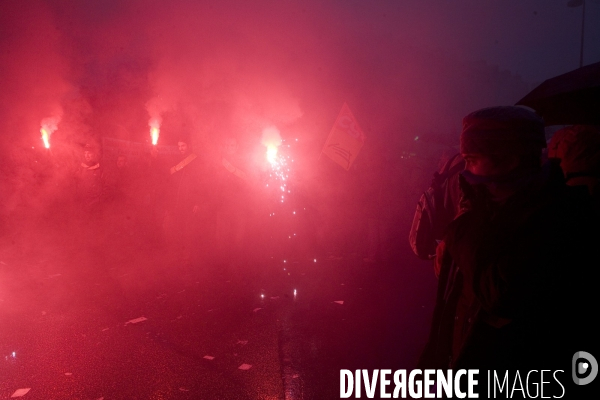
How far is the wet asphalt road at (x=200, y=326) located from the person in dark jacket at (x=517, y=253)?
2114 millimetres

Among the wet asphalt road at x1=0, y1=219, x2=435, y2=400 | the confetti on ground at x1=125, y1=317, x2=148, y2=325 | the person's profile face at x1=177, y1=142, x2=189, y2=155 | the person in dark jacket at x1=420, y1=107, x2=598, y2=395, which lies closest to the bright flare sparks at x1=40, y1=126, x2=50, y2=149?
the wet asphalt road at x1=0, y1=219, x2=435, y2=400

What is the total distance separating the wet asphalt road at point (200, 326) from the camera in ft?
11.0

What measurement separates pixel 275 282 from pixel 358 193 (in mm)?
4334

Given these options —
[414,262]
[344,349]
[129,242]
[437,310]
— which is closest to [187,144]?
[129,242]

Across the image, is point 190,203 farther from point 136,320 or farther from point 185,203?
point 136,320

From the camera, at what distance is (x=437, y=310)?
5.75 feet

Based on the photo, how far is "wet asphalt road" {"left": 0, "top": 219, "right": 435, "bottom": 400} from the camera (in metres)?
3.36

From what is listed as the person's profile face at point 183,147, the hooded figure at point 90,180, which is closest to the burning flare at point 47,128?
the hooded figure at point 90,180

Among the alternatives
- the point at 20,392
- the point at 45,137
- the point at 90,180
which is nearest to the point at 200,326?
the point at 20,392

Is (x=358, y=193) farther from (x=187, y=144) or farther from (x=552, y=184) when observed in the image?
(x=552, y=184)

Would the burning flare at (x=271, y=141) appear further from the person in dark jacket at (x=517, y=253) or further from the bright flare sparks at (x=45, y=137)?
the person in dark jacket at (x=517, y=253)

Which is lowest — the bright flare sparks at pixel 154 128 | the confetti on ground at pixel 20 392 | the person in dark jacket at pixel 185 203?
the confetti on ground at pixel 20 392

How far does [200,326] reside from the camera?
14.8 feet

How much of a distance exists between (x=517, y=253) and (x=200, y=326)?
3894mm
